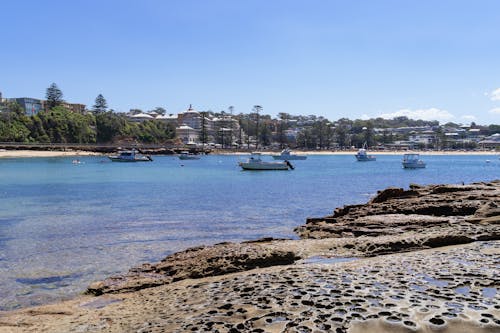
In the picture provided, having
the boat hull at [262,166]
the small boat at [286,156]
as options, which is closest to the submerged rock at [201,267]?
the boat hull at [262,166]

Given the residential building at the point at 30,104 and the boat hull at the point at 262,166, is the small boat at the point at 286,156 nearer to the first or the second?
the boat hull at the point at 262,166

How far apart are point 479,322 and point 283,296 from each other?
2.66 meters

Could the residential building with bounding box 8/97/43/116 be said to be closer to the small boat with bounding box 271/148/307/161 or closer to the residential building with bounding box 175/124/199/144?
the residential building with bounding box 175/124/199/144

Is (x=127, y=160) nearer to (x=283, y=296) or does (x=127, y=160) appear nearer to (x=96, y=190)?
(x=96, y=190)

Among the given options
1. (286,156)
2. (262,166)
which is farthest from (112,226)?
(286,156)

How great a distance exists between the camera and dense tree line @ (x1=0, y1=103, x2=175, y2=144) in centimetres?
13062

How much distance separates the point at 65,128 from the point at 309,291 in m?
144

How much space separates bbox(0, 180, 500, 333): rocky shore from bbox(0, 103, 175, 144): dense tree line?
129 metres

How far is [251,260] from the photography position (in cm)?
1055

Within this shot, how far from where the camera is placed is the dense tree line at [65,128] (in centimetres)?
13062

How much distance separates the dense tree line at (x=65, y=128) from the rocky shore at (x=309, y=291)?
129 meters

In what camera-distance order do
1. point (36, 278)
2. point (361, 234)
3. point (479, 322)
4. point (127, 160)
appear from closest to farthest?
point (479, 322) → point (36, 278) → point (361, 234) → point (127, 160)

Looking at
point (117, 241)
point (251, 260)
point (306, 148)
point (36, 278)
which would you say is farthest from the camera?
point (306, 148)

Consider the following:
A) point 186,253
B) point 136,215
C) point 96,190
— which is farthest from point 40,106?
point 186,253
